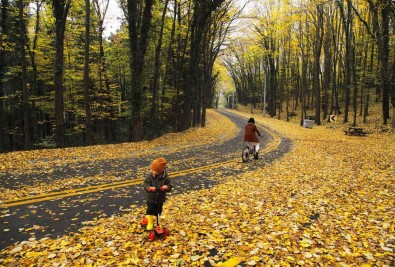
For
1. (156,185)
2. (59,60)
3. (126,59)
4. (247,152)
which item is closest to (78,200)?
(156,185)

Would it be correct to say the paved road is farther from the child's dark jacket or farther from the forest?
the forest

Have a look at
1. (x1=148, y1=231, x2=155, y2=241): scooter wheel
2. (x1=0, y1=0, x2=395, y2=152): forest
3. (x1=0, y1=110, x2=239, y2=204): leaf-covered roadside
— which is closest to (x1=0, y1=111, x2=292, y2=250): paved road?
(x1=0, y1=110, x2=239, y2=204): leaf-covered roadside

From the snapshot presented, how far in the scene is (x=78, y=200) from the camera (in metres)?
6.44

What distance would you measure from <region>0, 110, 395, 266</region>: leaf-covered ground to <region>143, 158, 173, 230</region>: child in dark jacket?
63 centimetres

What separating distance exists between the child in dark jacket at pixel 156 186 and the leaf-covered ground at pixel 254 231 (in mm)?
629

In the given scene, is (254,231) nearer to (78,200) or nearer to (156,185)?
(156,185)

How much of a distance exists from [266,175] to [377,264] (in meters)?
5.32

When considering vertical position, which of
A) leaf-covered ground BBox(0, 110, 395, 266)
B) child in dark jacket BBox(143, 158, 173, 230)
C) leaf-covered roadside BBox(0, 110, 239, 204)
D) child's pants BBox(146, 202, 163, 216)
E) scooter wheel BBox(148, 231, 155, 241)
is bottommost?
leaf-covered ground BBox(0, 110, 395, 266)

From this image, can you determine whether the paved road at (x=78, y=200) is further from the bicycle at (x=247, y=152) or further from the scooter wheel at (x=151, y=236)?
the scooter wheel at (x=151, y=236)

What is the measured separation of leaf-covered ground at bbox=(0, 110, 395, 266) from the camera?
14.2 feet

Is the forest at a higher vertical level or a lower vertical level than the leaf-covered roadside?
higher

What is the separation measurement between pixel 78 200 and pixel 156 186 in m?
2.82

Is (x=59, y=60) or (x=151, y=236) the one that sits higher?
(x=59, y=60)

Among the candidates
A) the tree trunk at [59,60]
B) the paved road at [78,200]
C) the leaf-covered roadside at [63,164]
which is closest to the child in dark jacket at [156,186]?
the paved road at [78,200]
